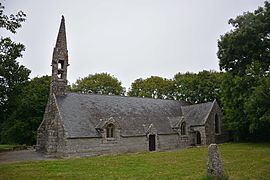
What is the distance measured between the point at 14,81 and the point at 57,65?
15.6ft

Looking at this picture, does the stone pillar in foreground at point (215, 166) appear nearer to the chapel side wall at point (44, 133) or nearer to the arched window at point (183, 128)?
the chapel side wall at point (44, 133)

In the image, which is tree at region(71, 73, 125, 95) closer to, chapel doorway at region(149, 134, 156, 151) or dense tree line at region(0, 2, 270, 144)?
dense tree line at region(0, 2, 270, 144)

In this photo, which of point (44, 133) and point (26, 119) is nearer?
point (44, 133)

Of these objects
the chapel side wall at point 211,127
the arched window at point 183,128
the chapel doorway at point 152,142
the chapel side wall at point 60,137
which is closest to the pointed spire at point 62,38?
the chapel side wall at point 60,137

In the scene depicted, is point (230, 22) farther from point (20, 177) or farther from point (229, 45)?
point (20, 177)

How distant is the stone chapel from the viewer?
2786 centimetres

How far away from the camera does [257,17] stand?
30.3 m

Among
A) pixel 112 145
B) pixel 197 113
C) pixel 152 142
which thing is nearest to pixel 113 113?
pixel 112 145

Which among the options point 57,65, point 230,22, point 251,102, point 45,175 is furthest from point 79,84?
point 45,175

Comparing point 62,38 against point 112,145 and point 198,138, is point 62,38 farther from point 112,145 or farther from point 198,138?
point 198,138

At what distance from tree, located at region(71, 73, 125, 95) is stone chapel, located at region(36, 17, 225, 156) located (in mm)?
26507

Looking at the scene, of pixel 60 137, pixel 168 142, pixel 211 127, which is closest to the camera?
pixel 60 137

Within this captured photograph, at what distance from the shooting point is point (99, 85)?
64.5 metres

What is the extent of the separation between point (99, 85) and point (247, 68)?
1562 inches
